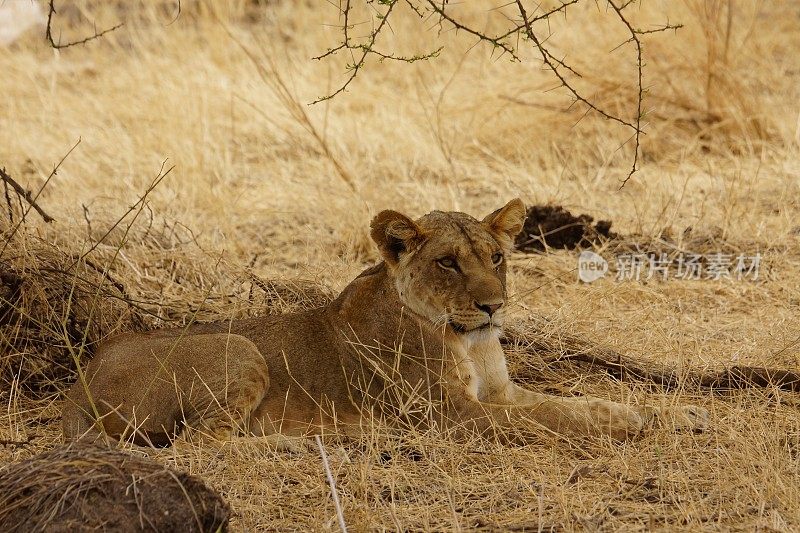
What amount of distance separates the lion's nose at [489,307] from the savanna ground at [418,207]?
52cm

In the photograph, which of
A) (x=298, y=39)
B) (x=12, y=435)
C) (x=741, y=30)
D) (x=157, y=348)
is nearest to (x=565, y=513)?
(x=157, y=348)

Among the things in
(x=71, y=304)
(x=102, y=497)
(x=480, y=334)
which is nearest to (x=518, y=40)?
(x=480, y=334)

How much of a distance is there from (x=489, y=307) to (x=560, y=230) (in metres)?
2.92

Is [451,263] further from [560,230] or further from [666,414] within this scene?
[560,230]

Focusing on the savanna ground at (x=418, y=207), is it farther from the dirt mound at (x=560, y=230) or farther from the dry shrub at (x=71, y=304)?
the dirt mound at (x=560, y=230)

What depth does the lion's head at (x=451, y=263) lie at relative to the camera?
4.59 meters

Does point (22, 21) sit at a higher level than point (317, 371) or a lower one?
higher

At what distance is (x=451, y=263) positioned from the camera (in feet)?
15.3

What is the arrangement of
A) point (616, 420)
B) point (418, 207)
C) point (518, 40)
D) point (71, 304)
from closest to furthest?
1. point (616, 420)
2. point (71, 304)
3. point (518, 40)
4. point (418, 207)

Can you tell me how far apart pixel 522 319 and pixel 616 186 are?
9.83 ft

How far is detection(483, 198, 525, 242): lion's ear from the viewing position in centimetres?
482

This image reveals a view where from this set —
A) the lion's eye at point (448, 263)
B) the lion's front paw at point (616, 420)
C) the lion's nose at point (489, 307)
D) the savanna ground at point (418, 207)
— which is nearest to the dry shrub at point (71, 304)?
the savanna ground at point (418, 207)

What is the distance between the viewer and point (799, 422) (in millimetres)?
4531

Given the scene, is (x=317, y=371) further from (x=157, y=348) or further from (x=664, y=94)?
(x=664, y=94)
